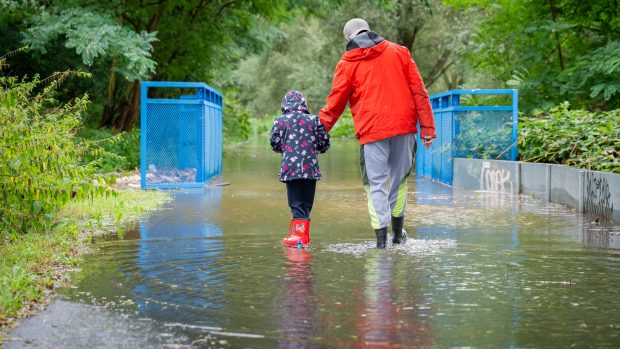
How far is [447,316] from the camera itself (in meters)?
5.44

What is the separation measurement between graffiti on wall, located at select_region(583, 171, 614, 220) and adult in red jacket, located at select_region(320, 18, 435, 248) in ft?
10.0

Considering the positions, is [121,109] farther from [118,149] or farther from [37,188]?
[37,188]

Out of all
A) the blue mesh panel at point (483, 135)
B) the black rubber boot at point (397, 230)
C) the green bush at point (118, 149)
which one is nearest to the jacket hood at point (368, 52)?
the black rubber boot at point (397, 230)

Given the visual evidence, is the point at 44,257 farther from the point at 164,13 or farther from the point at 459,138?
the point at 164,13

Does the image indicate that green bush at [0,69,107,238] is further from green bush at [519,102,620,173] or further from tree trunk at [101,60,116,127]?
tree trunk at [101,60,116,127]

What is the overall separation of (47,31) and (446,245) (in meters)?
10.7

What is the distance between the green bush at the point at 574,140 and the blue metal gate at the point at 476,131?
27 cm

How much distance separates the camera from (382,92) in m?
8.29

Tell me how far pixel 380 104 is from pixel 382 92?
0.34 feet

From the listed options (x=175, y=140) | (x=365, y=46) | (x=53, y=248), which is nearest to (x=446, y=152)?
(x=175, y=140)

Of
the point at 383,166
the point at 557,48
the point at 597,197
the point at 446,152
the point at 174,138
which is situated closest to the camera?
the point at 383,166

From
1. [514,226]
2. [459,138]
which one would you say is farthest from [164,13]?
[514,226]

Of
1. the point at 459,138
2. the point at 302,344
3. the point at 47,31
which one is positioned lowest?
the point at 302,344

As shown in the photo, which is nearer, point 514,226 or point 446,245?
point 446,245
